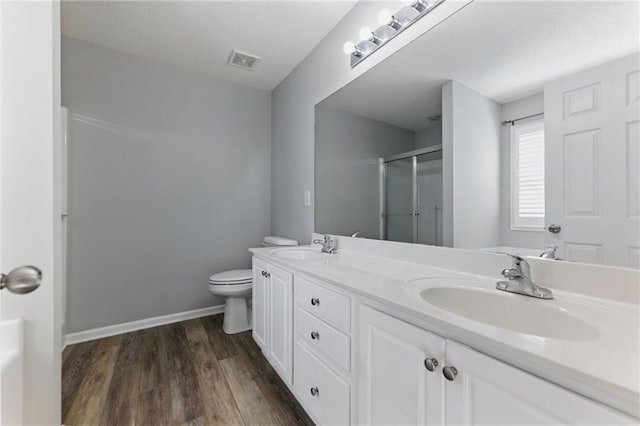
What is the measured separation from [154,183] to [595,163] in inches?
114

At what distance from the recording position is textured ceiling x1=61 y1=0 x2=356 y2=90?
1807 mm

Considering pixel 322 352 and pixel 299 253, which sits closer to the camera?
pixel 322 352

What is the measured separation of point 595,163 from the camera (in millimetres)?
801

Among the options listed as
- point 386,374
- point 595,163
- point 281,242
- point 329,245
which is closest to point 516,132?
point 595,163

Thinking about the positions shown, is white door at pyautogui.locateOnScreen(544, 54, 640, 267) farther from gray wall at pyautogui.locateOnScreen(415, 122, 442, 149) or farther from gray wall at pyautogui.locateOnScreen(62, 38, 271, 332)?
gray wall at pyautogui.locateOnScreen(62, 38, 271, 332)

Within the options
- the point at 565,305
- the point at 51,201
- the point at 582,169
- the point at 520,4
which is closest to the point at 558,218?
the point at 582,169

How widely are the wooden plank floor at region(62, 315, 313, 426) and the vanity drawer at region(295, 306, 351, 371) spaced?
439 mm

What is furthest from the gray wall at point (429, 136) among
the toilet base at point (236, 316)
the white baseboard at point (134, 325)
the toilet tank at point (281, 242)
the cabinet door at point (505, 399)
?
the white baseboard at point (134, 325)

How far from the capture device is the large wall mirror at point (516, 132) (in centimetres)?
77

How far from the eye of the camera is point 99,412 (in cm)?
138

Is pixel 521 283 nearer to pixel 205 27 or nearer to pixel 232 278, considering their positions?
pixel 232 278

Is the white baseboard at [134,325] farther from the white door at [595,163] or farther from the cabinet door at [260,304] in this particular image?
the white door at [595,163]

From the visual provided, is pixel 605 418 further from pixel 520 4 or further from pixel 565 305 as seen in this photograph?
pixel 520 4

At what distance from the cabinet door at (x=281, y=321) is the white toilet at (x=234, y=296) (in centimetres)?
67
